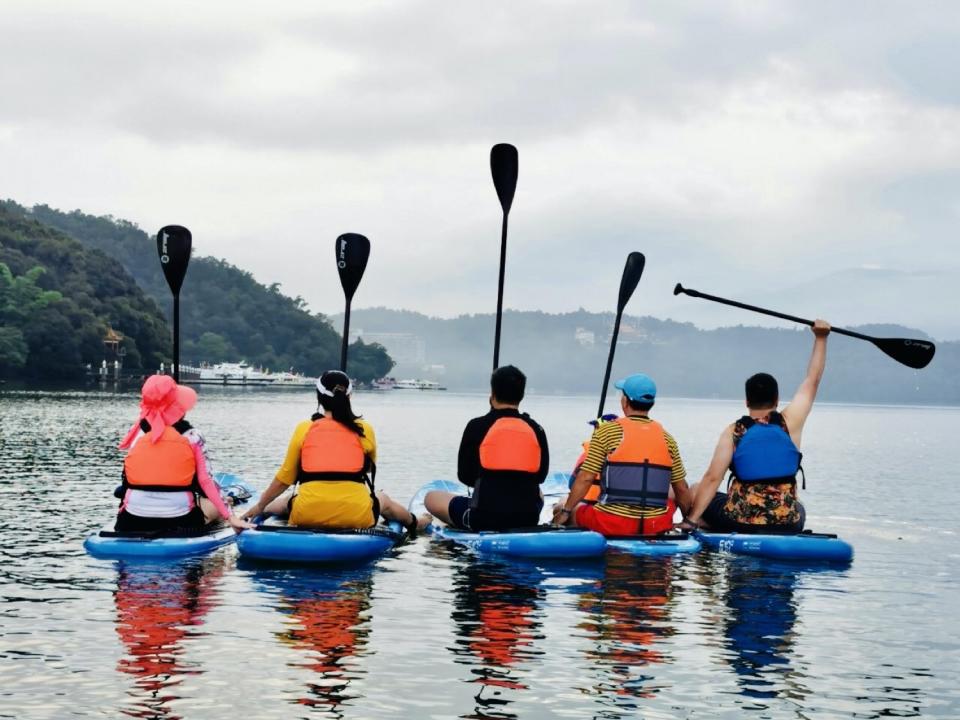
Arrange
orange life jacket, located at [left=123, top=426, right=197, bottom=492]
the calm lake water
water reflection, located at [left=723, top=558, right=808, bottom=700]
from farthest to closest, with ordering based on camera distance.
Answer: orange life jacket, located at [left=123, top=426, right=197, bottom=492]
water reflection, located at [left=723, top=558, right=808, bottom=700]
the calm lake water

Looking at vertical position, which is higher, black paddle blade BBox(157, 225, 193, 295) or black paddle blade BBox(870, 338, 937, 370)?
black paddle blade BBox(157, 225, 193, 295)

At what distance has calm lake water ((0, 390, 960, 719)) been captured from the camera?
8188mm

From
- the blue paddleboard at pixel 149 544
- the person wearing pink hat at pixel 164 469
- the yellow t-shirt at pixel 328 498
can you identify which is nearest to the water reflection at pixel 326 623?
the yellow t-shirt at pixel 328 498

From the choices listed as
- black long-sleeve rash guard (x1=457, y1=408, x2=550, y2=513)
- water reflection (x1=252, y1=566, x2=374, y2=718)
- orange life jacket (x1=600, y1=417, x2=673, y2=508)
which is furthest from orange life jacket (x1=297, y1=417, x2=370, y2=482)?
orange life jacket (x1=600, y1=417, x2=673, y2=508)

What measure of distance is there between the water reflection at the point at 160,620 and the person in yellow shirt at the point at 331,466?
45.2 inches

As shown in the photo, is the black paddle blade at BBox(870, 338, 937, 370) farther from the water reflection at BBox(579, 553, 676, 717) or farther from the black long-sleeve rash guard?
the black long-sleeve rash guard

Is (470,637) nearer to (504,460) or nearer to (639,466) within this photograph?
(504,460)

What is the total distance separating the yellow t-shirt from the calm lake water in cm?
67

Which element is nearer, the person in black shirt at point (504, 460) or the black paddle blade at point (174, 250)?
the person in black shirt at point (504, 460)

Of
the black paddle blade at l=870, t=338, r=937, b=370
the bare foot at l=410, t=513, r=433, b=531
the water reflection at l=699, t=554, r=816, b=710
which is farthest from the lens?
the bare foot at l=410, t=513, r=433, b=531

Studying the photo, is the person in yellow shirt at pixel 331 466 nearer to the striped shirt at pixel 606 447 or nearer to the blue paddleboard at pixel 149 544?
the blue paddleboard at pixel 149 544

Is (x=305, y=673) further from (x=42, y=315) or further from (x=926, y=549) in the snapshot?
(x=42, y=315)

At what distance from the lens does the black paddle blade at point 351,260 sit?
20.7m

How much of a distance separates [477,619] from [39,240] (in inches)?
6085
